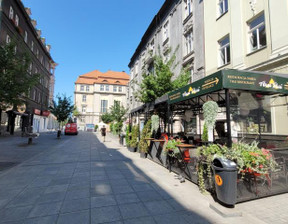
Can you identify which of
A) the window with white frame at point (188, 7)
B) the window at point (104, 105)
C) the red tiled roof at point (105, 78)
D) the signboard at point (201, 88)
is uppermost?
the red tiled roof at point (105, 78)

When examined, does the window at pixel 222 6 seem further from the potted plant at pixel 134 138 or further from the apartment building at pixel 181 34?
the potted plant at pixel 134 138

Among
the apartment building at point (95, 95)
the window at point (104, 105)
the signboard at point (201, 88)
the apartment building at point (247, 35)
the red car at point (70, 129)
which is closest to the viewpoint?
the signboard at point (201, 88)

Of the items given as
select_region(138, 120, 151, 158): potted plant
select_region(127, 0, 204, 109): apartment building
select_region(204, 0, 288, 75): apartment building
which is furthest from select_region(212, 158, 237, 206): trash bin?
select_region(127, 0, 204, 109): apartment building

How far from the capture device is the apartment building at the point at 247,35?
27.0 feet

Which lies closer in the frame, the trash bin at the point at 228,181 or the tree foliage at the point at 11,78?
the trash bin at the point at 228,181

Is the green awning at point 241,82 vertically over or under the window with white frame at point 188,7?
under

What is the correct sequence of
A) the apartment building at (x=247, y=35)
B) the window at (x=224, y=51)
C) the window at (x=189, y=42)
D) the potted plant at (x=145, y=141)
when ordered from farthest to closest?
the window at (x=189, y=42) → the window at (x=224, y=51) → the potted plant at (x=145, y=141) → the apartment building at (x=247, y=35)

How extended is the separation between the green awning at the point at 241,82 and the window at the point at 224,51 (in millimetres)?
7580

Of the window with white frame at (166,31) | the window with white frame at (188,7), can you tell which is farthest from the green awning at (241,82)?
the window with white frame at (166,31)

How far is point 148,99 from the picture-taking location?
39.6ft

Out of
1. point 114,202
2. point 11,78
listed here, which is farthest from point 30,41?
point 114,202

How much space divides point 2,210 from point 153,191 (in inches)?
127

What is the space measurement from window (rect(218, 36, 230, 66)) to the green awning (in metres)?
7.58

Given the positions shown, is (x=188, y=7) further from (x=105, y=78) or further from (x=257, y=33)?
(x=105, y=78)
